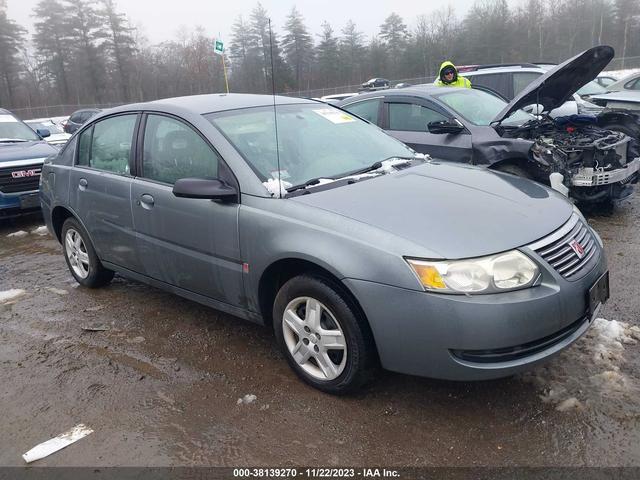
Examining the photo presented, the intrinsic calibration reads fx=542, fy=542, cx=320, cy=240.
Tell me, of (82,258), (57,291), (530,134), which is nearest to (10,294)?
Answer: (57,291)

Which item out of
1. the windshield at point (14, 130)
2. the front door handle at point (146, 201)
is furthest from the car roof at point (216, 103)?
the windshield at point (14, 130)

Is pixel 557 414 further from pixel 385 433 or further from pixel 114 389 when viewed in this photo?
pixel 114 389

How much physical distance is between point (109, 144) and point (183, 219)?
4.41 ft

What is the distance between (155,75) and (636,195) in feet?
156

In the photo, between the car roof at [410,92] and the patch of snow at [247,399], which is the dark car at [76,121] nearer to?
the car roof at [410,92]

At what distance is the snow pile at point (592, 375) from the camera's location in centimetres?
285

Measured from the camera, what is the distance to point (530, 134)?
653 centimetres

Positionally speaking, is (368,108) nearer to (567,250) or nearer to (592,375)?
(567,250)

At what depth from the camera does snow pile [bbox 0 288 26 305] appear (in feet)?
16.0

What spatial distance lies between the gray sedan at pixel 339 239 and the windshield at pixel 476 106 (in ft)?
8.68

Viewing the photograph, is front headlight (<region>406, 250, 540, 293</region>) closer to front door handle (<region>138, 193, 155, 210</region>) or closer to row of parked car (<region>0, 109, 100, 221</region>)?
front door handle (<region>138, 193, 155, 210</region>)

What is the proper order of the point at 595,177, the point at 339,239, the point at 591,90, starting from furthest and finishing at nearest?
the point at 591,90 < the point at 595,177 < the point at 339,239

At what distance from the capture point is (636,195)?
7547 mm

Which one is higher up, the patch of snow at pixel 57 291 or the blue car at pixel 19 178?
the blue car at pixel 19 178
